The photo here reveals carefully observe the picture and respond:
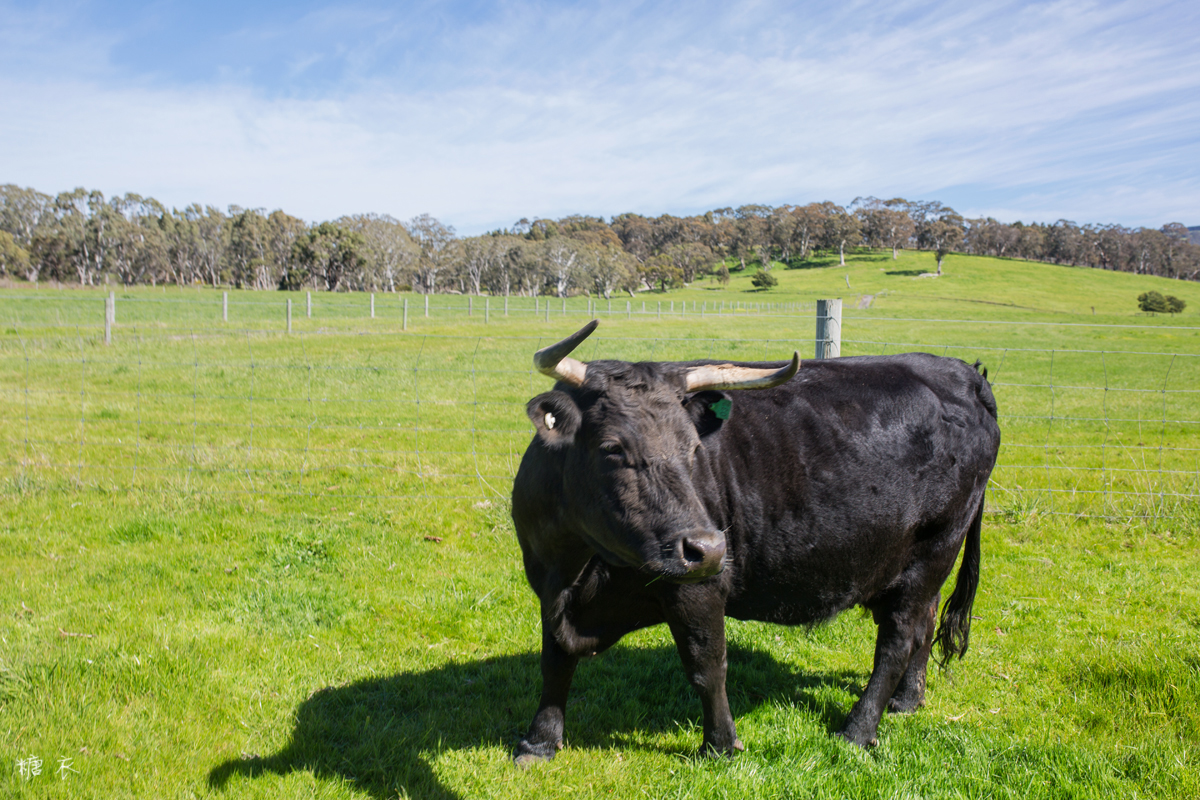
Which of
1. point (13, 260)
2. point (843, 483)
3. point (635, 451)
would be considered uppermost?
point (13, 260)

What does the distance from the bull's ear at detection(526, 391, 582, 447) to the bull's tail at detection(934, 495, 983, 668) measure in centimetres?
275

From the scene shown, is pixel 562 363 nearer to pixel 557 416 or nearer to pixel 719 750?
pixel 557 416

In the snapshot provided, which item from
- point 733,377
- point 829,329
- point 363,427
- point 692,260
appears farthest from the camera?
point 692,260

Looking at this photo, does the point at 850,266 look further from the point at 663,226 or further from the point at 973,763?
the point at 973,763

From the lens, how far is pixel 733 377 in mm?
3289

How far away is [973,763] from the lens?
330 cm

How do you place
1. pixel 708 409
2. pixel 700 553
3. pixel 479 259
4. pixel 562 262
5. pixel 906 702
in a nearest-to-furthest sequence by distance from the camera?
pixel 700 553 → pixel 708 409 → pixel 906 702 → pixel 562 262 → pixel 479 259

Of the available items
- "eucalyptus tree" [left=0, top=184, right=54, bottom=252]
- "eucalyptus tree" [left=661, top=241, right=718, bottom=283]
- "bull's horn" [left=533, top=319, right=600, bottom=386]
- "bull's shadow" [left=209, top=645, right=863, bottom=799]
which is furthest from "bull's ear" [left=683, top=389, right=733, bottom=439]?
"eucalyptus tree" [left=661, top=241, right=718, bottom=283]

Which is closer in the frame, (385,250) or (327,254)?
(327,254)

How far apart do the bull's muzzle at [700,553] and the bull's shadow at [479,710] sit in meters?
1.38

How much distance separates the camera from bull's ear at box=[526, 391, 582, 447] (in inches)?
121

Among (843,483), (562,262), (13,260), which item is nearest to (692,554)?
(843,483)

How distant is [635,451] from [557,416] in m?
0.43

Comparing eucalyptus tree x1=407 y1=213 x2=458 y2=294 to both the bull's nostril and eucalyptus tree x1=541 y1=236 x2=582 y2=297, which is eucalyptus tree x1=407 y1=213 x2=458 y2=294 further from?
the bull's nostril
